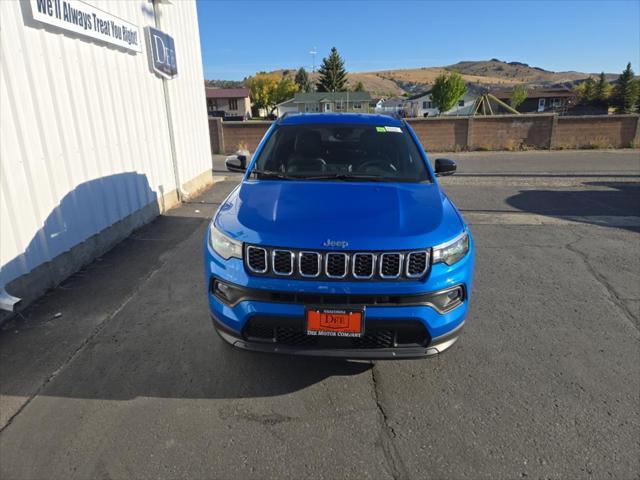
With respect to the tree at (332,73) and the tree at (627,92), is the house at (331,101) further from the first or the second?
the tree at (627,92)

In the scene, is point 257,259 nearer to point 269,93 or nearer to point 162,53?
point 162,53

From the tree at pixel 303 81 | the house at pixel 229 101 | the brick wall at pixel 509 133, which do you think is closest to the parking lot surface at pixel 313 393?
the brick wall at pixel 509 133

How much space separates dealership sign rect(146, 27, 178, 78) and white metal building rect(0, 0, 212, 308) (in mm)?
46

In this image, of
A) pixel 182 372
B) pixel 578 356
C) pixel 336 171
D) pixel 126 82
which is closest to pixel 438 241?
pixel 336 171

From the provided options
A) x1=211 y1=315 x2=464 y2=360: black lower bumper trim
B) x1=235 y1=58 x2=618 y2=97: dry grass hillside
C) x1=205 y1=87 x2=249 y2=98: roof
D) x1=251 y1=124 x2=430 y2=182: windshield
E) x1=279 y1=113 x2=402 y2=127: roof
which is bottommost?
x1=211 y1=315 x2=464 y2=360: black lower bumper trim

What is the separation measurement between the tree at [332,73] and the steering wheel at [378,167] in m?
72.0

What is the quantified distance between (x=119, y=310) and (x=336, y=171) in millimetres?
2453

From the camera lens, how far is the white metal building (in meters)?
3.76

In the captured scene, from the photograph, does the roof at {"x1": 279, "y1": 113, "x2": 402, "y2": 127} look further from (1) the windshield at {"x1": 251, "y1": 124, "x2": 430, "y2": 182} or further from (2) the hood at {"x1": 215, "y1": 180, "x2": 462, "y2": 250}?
(2) the hood at {"x1": 215, "y1": 180, "x2": 462, "y2": 250}

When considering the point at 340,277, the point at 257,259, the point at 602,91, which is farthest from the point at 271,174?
the point at 602,91

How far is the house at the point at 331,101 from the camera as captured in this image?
6672 centimetres

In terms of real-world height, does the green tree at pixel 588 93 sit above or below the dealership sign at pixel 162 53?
above

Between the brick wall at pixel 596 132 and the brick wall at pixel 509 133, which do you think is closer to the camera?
A: the brick wall at pixel 596 132

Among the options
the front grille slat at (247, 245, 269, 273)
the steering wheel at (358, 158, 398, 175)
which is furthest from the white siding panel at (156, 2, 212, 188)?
the front grille slat at (247, 245, 269, 273)
